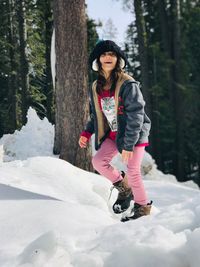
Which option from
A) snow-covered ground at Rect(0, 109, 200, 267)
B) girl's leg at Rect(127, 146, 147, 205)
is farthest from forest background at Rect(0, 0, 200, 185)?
girl's leg at Rect(127, 146, 147, 205)

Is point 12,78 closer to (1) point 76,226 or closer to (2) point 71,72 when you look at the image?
(2) point 71,72

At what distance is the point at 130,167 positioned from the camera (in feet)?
12.9

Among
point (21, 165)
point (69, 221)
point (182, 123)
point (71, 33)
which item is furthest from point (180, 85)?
point (69, 221)

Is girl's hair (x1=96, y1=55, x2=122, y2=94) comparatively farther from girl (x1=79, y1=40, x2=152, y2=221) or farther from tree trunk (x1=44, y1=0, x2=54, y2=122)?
tree trunk (x1=44, y1=0, x2=54, y2=122)

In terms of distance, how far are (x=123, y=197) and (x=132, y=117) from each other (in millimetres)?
931

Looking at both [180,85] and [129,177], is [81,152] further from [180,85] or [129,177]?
[180,85]

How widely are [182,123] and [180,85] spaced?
1.86 m

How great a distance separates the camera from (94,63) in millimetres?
4031

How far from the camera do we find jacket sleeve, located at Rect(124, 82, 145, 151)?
146 inches

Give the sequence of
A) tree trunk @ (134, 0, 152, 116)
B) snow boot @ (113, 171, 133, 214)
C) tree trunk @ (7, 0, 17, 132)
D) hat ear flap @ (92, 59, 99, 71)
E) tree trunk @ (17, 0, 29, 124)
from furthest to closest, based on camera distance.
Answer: tree trunk @ (7, 0, 17, 132), tree trunk @ (17, 0, 29, 124), tree trunk @ (134, 0, 152, 116), snow boot @ (113, 171, 133, 214), hat ear flap @ (92, 59, 99, 71)

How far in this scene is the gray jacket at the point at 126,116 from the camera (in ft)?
12.2

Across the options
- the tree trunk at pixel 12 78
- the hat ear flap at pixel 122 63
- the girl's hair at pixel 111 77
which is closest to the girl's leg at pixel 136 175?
the girl's hair at pixel 111 77

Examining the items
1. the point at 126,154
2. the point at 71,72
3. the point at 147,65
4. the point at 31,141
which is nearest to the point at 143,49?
the point at 147,65

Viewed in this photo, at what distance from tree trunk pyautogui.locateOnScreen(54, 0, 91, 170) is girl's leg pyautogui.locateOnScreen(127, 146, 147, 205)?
8.46 feet
